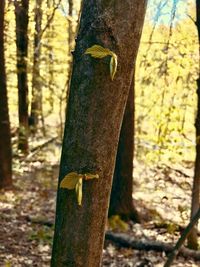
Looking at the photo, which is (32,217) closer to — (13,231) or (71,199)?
(13,231)

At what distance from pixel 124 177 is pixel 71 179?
5.79 m

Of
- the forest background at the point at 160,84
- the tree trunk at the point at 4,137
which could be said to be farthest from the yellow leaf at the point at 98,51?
the tree trunk at the point at 4,137

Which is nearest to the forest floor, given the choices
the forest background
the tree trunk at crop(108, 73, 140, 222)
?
the forest background

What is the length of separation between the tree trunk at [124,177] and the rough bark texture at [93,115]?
545cm

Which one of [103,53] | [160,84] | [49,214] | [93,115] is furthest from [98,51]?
[160,84]

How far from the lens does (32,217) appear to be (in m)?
6.70

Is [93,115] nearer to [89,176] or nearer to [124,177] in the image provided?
[89,176]

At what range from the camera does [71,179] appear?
1475 mm

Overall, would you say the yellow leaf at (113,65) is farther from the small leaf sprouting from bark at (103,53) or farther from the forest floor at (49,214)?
the forest floor at (49,214)

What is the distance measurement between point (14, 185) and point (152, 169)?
14.6 feet

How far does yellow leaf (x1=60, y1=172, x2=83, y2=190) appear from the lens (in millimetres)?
1473

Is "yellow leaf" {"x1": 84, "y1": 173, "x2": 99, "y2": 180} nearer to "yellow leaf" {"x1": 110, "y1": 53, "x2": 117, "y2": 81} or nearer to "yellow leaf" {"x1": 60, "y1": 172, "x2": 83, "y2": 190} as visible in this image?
"yellow leaf" {"x1": 60, "y1": 172, "x2": 83, "y2": 190}

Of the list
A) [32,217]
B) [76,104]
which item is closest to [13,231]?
[32,217]

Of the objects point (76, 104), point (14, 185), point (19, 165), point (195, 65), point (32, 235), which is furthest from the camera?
point (19, 165)
